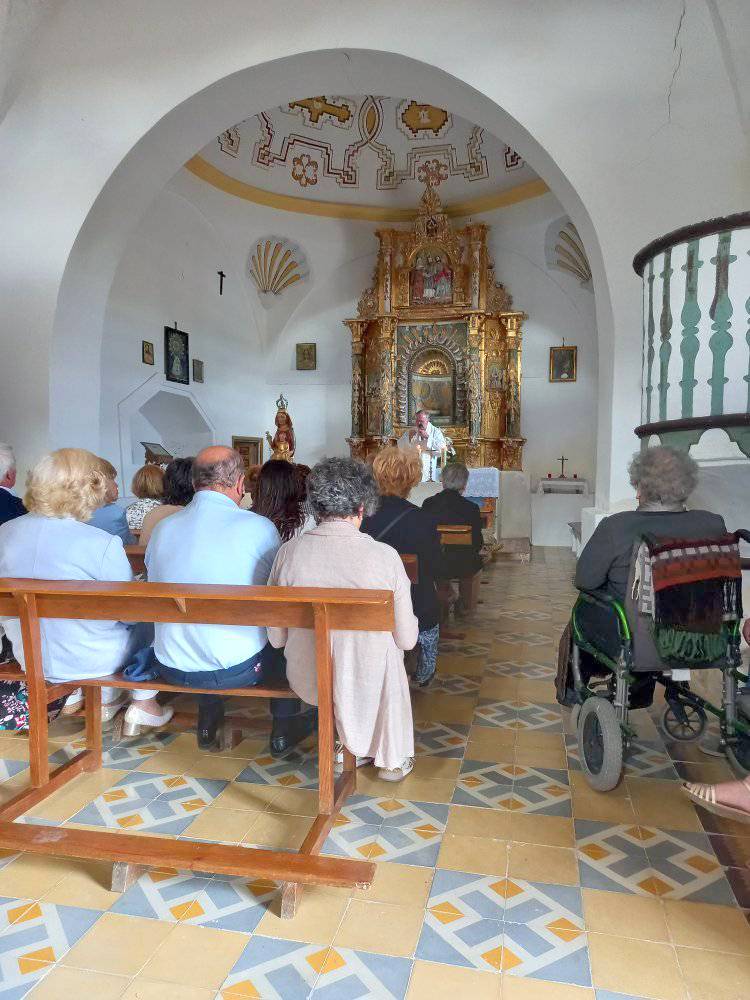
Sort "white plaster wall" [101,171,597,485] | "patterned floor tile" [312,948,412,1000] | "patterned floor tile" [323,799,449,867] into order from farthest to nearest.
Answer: "white plaster wall" [101,171,597,485], "patterned floor tile" [323,799,449,867], "patterned floor tile" [312,948,412,1000]

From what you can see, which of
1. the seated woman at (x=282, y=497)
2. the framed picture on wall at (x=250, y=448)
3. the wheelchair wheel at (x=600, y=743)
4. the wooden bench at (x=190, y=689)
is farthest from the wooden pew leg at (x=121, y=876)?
the framed picture on wall at (x=250, y=448)

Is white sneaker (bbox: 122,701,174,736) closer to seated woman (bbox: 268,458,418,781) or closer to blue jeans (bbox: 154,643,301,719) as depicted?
blue jeans (bbox: 154,643,301,719)

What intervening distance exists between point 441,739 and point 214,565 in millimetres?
1276

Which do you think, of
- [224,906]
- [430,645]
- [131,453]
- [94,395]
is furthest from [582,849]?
[131,453]

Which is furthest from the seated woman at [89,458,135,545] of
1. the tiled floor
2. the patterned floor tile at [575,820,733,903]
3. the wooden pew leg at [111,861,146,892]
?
the patterned floor tile at [575,820,733,903]

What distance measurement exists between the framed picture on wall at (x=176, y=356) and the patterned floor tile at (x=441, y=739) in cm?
780

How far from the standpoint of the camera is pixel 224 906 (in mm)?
1825

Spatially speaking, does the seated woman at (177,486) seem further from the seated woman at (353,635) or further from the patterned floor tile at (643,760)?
the patterned floor tile at (643,760)

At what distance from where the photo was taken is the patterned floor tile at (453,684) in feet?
11.7

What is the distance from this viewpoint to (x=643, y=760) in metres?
2.73

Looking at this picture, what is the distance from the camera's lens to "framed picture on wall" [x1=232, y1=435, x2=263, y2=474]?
11.5 m

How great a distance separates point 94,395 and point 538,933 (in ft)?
17.0

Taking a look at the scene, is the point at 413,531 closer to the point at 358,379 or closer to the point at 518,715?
the point at 518,715

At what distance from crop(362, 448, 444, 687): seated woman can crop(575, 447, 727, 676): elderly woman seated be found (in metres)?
0.94
